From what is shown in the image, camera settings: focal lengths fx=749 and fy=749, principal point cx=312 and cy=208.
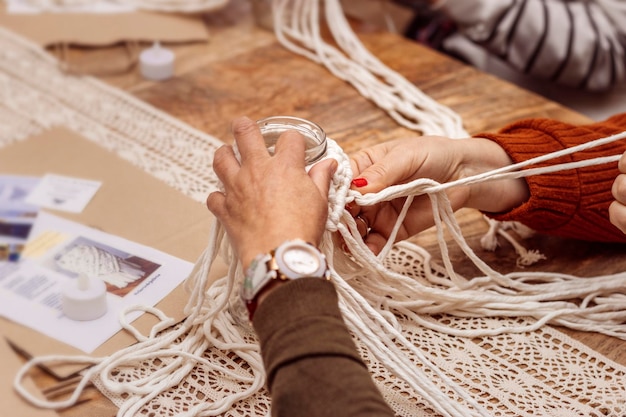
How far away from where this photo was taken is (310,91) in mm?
1244

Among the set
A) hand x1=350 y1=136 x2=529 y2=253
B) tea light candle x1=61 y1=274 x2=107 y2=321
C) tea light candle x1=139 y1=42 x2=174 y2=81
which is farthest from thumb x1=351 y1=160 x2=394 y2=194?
tea light candle x1=139 y1=42 x2=174 y2=81

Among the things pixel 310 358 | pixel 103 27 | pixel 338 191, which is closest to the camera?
pixel 310 358

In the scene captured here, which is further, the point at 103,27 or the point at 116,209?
the point at 103,27

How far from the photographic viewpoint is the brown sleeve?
1.91 ft

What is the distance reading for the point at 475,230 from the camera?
0.98 m

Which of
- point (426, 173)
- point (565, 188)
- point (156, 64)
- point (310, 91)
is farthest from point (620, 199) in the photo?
point (156, 64)

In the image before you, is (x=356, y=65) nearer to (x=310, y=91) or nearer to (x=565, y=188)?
(x=310, y=91)

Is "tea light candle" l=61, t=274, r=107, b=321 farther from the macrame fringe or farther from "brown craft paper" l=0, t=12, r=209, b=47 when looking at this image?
"brown craft paper" l=0, t=12, r=209, b=47

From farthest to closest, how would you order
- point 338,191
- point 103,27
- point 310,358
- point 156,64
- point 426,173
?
point 103,27 < point 156,64 < point 426,173 < point 338,191 < point 310,358

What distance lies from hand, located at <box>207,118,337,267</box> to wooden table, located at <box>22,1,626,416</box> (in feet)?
1.14

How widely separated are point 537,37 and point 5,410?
3.69 feet

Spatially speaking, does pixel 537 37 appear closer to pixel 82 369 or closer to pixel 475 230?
pixel 475 230

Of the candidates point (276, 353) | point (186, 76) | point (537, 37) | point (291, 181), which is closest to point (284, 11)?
point (186, 76)

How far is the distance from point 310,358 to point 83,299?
0.29 meters
